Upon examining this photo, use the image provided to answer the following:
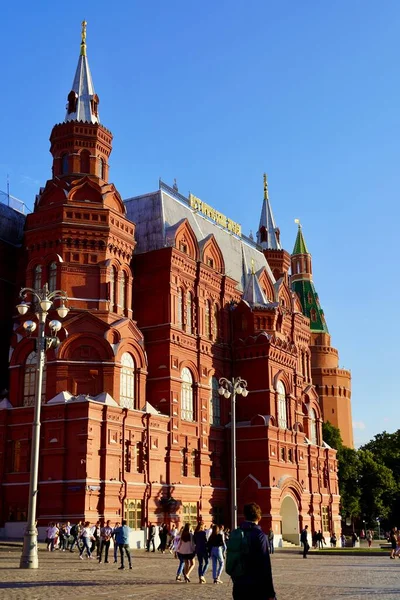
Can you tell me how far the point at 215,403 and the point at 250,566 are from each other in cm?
4591

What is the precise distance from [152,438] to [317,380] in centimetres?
5971

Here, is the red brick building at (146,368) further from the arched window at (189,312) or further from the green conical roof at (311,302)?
the green conical roof at (311,302)

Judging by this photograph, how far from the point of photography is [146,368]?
46906 millimetres

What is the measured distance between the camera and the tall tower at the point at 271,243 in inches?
2795

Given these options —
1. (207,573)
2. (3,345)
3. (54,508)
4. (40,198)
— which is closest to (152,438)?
(54,508)

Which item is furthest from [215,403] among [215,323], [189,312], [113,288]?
[113,288]

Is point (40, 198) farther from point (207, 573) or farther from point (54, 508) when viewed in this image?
point (207, 573)

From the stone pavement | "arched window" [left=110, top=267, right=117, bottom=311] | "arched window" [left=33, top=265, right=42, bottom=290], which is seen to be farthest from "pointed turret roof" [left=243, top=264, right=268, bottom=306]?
the stone pavement

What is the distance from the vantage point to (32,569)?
2241cm

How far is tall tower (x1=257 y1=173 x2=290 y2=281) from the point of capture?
233 ft

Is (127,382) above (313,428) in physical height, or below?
above

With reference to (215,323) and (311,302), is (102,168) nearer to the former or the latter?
(215,323)

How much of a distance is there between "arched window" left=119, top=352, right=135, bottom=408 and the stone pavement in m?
17.4

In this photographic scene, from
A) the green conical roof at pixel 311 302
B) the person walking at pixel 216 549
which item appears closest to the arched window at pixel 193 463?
the person walking at pixel 216 549
